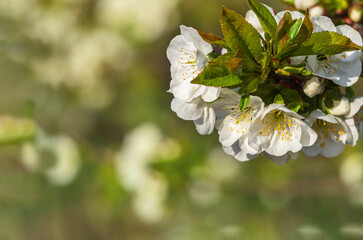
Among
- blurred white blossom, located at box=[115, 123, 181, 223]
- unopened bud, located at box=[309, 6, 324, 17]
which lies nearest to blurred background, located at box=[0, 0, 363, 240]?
blurred white blossom, located at box=[115, 123, 181, 223]

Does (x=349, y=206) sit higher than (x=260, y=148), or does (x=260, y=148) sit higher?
(x=260, y=148)

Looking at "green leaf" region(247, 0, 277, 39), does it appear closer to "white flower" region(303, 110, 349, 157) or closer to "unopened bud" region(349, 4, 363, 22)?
"white flower" region(303, 110, 349, 157)

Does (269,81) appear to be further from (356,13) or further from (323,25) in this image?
(356,13)

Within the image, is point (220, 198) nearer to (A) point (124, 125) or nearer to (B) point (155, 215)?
(B) point (155, 215)

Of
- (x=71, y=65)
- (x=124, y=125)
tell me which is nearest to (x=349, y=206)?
(x=124, y=125)

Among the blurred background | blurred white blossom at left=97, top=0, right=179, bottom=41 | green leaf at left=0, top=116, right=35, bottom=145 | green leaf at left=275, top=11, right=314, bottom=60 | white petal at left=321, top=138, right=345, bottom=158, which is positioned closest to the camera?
green leaf at left=275, top=11, right=314, bottom=60
